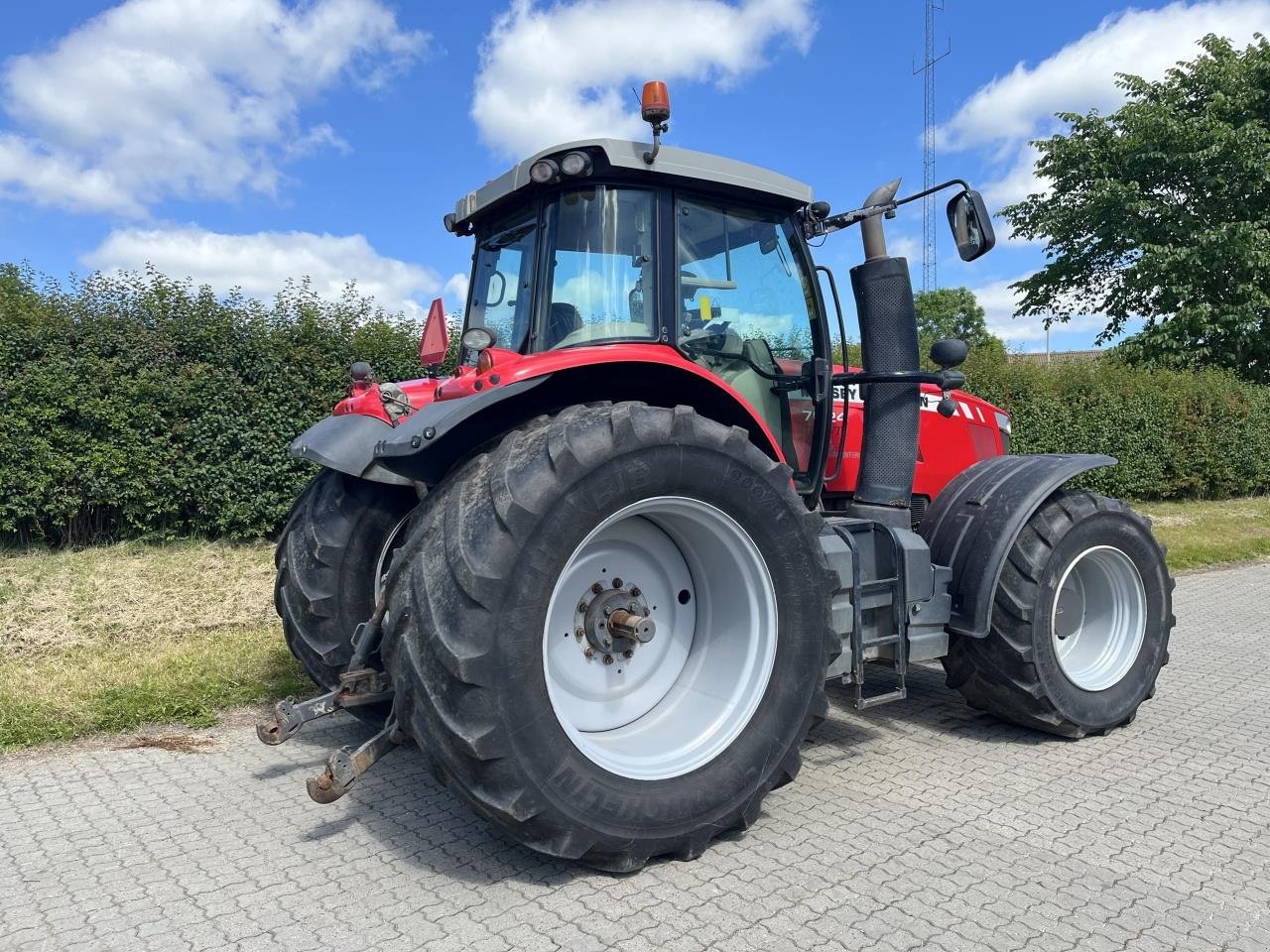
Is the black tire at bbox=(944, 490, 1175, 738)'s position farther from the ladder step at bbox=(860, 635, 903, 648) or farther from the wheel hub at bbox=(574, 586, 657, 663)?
the wheel hub at bbox=(574, 586, 657, 663)

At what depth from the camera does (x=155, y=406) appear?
8.82 meters

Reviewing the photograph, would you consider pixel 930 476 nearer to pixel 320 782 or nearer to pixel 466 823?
pixel 466 823

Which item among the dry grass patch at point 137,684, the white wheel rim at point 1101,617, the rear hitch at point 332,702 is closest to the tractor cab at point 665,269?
→ the rear hitch at point 332,702

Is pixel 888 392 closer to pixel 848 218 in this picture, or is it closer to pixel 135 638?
pixel 848 218

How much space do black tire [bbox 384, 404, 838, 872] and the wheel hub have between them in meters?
0.48

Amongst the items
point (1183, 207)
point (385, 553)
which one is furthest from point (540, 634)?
point (1183, 207)

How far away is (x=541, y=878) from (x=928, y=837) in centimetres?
133

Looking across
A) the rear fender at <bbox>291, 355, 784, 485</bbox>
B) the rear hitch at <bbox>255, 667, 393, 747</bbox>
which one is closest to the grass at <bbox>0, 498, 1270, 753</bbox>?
the rear hitch at <bbox>255, 667, 393, 747</bbox>

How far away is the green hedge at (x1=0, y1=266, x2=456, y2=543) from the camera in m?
8.47

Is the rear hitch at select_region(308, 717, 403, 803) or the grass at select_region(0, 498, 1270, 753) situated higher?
the rear hitch at select_region(308, 717, 403, 803)

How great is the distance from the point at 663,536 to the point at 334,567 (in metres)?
1.40

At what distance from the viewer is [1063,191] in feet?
73.4

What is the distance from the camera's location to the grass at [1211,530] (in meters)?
10.3

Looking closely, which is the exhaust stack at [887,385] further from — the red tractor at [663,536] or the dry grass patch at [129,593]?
the dry grass patch at [129,593]
